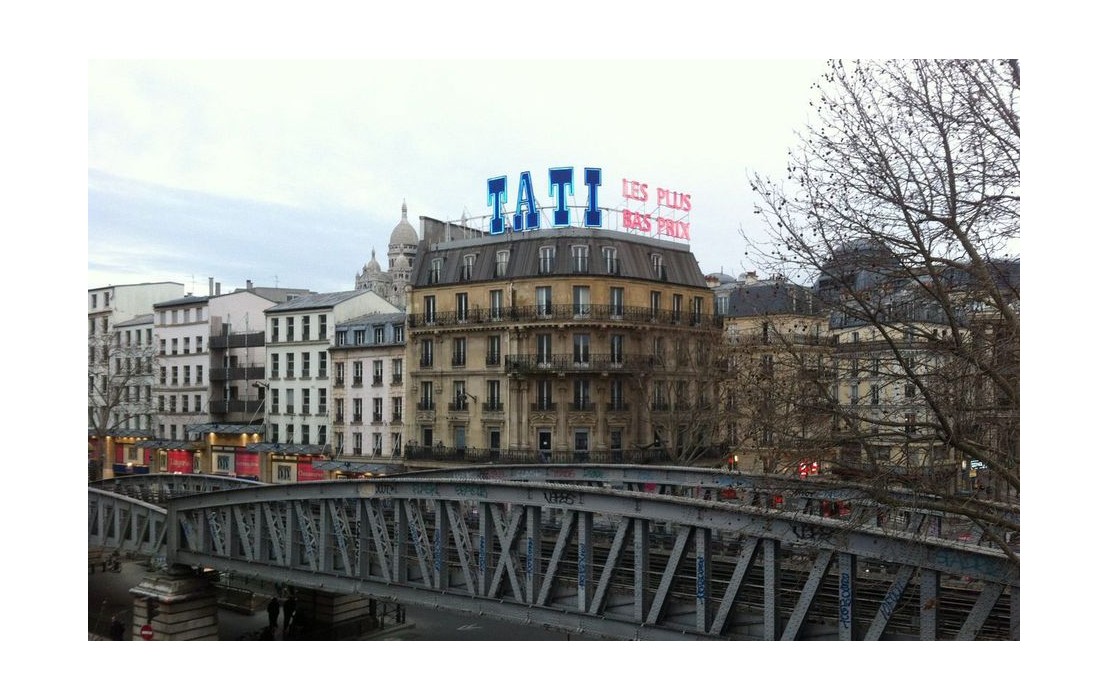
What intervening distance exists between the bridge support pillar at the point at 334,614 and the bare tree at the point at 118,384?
1592cm

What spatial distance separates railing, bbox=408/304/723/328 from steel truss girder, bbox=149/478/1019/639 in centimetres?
1199

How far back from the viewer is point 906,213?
25.2 feet

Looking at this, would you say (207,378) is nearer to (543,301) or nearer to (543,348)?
(543,348)

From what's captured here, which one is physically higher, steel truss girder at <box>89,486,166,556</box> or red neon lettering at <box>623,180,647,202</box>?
red neon lettering at <box>623,180,647,202</box>

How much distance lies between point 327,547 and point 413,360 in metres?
16.3

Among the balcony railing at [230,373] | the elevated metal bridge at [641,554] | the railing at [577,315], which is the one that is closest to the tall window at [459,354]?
the railing at [577,315]

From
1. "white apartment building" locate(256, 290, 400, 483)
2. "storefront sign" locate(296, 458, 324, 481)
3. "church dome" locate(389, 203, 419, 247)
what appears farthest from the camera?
"church dome" locate(389, 203, 419, 247)

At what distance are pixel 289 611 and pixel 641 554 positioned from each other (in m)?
11.8

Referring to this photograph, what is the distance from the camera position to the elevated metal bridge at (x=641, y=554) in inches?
323

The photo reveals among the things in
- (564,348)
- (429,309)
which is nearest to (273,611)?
(564,348)

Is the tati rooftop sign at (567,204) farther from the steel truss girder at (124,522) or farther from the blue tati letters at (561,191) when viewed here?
the steel truss girder at (124,522)

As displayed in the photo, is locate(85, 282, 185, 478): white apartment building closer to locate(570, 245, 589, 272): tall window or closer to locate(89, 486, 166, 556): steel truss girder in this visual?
locate(89, 486, 166, 556): steel truss girder

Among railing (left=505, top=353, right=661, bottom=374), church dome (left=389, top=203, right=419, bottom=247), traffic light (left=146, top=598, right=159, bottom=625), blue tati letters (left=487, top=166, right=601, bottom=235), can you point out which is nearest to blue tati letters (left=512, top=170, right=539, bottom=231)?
blue tati letters (left=487, top=166, right=601, bottom=235)

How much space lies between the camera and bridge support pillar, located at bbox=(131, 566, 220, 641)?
16.0 metres
